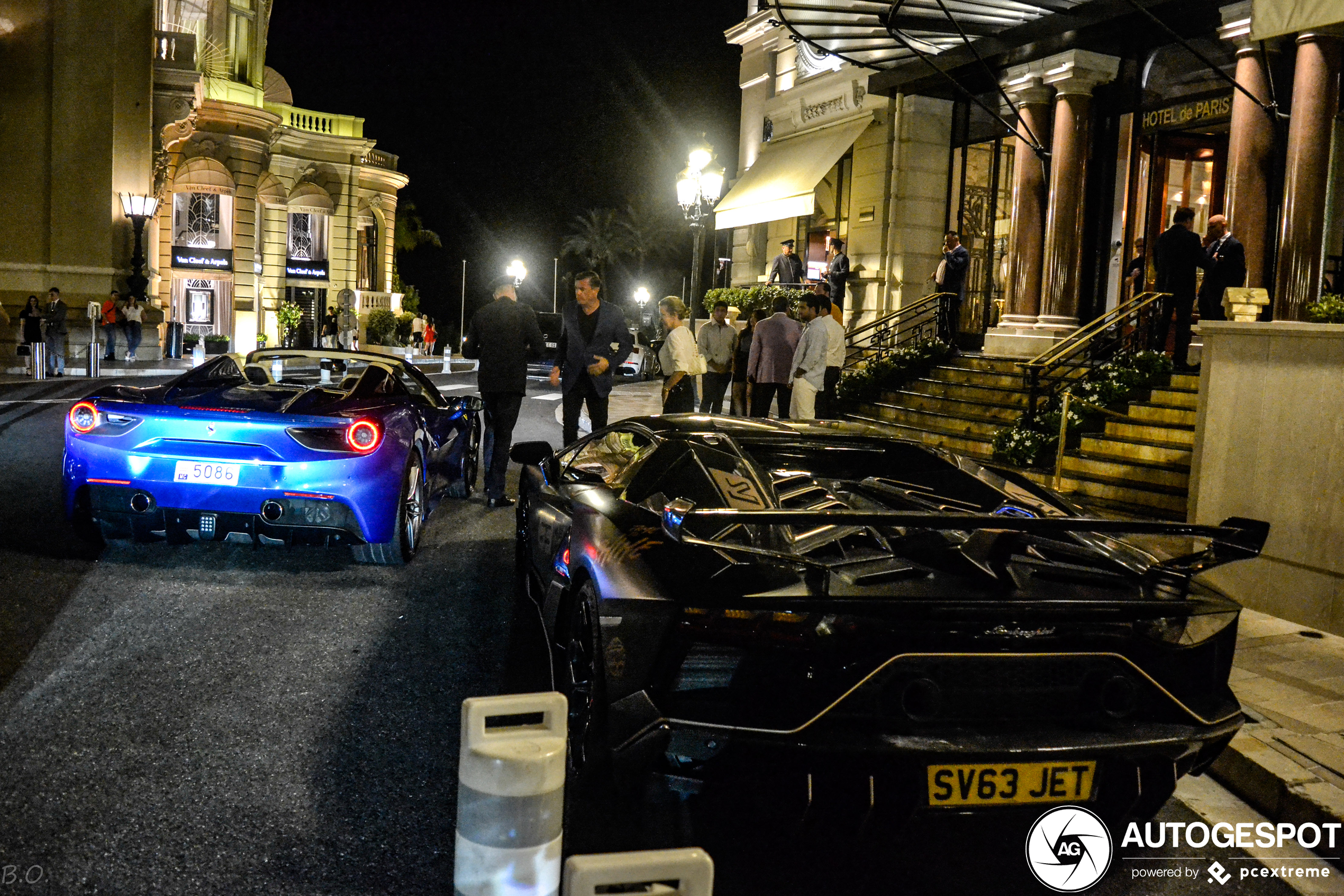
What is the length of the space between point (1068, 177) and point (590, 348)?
880 cm

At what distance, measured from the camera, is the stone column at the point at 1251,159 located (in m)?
12.1

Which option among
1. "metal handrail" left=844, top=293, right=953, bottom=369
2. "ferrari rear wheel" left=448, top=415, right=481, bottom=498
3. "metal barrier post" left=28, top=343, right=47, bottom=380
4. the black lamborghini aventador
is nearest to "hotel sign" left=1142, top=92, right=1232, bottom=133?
"metal handrail" left=844, top=293, right=953, bottom=369

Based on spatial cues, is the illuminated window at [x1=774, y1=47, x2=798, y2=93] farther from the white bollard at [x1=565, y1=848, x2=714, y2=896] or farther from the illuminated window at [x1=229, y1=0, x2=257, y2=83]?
the illuminated window at [x1=229, y1=0, x2=257, y2=83]

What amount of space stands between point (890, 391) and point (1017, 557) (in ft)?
38.9

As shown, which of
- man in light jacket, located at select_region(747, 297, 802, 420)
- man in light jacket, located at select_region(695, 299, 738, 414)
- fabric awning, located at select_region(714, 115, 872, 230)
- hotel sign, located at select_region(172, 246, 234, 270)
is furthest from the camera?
hotel sign, located at select_region(172, 246, 234, 270)

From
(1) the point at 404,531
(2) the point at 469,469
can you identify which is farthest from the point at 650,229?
(1) the point at 404,531

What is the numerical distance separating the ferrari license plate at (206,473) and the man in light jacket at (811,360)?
19.3 feet

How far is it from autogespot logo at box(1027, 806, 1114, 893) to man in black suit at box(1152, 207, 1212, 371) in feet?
31.6

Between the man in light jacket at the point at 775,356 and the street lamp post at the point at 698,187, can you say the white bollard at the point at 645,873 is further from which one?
the street lamp post at the point at 698,187

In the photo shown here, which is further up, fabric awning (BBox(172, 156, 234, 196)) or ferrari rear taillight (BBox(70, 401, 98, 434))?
fabric awning (BBox(172, 156, 234, 196))

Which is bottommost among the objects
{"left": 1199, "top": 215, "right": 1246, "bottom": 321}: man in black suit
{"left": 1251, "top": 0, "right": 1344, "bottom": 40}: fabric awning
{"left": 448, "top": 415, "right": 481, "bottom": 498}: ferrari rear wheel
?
{"left": 448, "top": 415, "right": 481, "bottom": 498}: ferrari rear wheel

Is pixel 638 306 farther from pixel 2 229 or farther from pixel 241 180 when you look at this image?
pixel 2 229

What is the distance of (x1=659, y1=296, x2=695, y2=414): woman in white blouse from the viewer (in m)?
10.9

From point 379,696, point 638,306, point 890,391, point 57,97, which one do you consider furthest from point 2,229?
point 638,306
